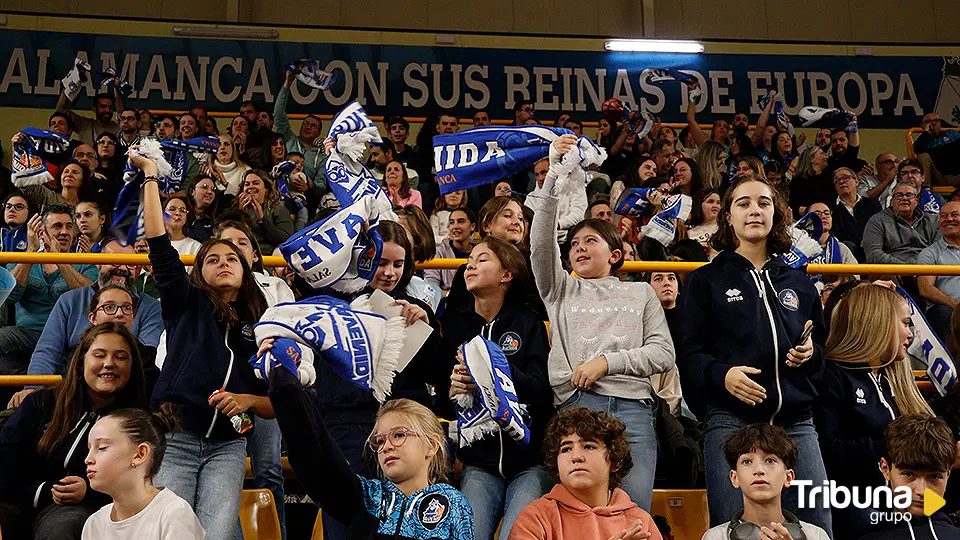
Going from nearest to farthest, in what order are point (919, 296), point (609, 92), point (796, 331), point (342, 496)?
1. point (342, 496)
2. point (796, 331)
3. point (919, 296)
4. point (609, 92)

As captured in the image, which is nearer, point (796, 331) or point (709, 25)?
point (796, 331)

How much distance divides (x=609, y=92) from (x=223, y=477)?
8287 mm

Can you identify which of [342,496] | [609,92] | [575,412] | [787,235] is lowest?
[342,496]

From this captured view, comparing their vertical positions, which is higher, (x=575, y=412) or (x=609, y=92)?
(x=609, y=92)

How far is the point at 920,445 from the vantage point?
342 cm

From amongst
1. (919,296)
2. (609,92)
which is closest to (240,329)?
(919,296)

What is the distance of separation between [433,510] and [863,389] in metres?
1.77

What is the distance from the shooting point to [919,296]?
20.1 ft

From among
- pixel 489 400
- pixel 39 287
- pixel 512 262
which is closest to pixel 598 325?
pixel 512 262

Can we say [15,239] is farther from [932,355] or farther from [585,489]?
[932,355]

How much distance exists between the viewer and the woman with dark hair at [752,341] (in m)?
3.41

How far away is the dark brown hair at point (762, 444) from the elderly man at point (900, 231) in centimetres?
409

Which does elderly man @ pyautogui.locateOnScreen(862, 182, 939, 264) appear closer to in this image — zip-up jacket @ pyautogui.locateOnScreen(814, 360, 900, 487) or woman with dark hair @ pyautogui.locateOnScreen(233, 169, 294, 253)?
zip-up jacket @ pyautogui.locateOnScreen(814, 360, 900, 487)

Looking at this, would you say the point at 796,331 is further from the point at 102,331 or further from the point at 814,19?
the point at 814,19
